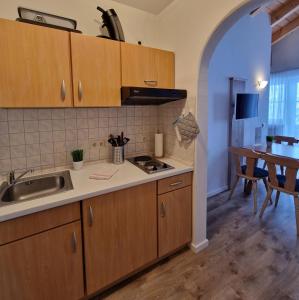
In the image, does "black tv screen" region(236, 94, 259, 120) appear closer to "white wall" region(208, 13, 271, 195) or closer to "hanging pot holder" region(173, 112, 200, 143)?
"white wall" region(208, 13, 271, 195)

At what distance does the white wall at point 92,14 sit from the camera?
153 cm

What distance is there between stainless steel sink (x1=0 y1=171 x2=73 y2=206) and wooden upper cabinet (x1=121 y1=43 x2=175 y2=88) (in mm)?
911

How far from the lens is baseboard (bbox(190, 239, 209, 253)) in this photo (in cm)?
199

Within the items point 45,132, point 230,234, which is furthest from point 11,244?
point 230,234

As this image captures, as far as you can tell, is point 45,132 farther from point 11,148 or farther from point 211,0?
point 211,0

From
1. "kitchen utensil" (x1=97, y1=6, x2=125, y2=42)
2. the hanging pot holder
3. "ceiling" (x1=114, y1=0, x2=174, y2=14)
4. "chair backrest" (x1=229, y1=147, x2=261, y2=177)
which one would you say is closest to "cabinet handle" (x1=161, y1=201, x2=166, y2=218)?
the hanging pot holder

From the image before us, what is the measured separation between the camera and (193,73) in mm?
1763

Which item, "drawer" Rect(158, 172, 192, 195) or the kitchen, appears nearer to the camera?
the kitchen

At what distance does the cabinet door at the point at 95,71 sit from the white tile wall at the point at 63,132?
1.12 feet

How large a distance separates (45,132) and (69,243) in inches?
36.2

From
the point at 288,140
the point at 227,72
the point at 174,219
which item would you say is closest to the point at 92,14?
the point at 174,219

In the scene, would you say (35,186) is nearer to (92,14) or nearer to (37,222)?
(37,222)

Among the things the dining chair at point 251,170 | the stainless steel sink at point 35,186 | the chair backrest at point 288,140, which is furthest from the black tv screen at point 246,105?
the stainless steel sink at point 35,186

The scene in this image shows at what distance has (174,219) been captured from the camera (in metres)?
1.82
